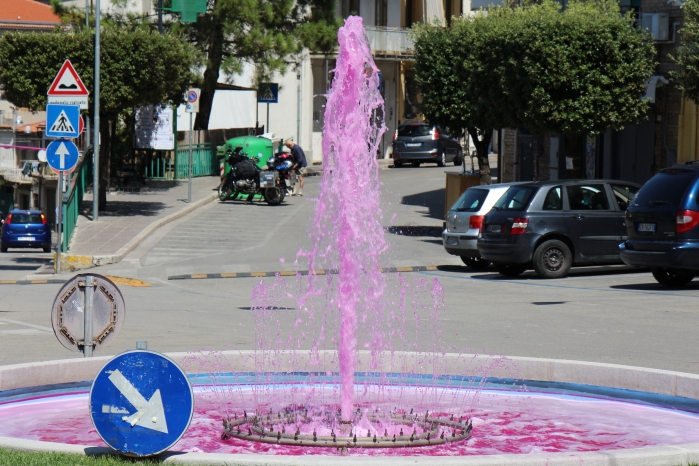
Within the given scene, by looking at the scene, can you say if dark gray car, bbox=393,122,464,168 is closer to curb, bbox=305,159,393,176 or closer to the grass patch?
curb, bbox=305,159,393,176

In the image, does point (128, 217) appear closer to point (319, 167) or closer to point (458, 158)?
point (319, 167)

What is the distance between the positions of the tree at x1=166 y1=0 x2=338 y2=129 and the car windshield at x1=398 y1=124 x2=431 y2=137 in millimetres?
7220

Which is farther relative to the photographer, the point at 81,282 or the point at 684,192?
the point at 684,192

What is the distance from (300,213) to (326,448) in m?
24.4

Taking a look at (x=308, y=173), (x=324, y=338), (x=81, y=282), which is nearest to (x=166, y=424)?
(x=81, y=282)

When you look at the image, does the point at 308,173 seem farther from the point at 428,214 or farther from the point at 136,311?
the point at 136,311

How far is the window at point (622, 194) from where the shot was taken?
2088 centimetres

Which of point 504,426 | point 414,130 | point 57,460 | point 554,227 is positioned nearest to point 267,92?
point 414,130

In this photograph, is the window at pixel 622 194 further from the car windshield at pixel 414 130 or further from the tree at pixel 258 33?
the car windshield at pixel 414 130

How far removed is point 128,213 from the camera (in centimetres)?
2941

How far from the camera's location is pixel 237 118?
147 feet

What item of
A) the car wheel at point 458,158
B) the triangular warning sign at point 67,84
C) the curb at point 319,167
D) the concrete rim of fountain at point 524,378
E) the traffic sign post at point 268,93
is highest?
the traffic sign post at point 268,93

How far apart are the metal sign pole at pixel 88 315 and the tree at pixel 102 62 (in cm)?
1920

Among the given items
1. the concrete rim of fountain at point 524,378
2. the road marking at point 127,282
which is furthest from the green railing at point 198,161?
the concrete rim of fountain at point 524,378
